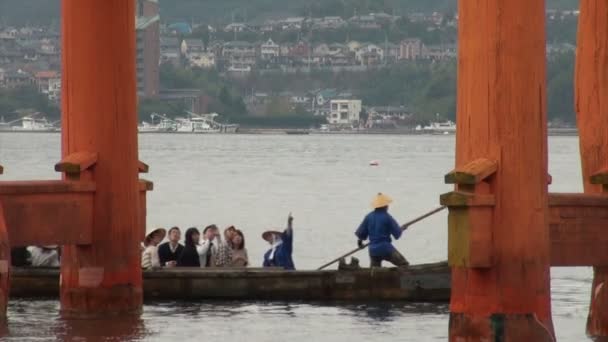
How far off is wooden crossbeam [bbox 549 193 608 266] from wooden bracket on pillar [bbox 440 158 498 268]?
1505 millimetres

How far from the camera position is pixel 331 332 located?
2634 centimetres

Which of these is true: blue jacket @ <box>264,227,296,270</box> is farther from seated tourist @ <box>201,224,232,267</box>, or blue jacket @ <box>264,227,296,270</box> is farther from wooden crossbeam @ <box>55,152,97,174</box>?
wooden crossbeam @ <box>55,152,97,174</box>

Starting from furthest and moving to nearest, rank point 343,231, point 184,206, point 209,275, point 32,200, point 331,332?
point 184,206, point 343,231, point 209,275, point 331,332, point 32,200

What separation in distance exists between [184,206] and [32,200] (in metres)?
56.5

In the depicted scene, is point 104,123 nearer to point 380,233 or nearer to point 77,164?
point 77,164

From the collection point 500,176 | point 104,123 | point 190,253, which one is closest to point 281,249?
point 190,253

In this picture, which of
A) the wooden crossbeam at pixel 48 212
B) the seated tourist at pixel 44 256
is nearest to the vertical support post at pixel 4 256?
the wooden crossbeam at pixel 48 212

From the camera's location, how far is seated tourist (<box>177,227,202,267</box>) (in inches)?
1232

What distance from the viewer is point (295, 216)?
76000mm

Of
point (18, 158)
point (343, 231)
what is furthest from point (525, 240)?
point (18, 158)

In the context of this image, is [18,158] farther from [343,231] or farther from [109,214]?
[109,214]

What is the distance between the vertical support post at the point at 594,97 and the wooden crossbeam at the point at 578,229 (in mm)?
797

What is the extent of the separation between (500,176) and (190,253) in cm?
1182

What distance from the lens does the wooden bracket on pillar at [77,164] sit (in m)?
24.5
